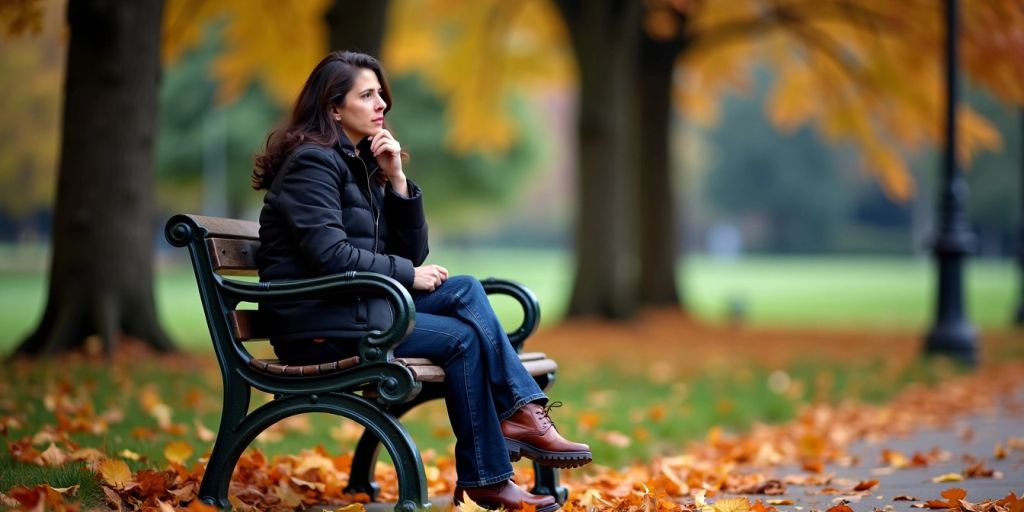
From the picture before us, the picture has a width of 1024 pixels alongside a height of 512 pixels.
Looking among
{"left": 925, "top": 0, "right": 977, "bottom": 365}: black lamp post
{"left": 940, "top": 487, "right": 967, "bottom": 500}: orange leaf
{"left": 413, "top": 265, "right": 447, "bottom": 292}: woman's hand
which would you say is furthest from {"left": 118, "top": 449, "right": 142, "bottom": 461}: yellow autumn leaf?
{"left": 925, "top": 0, "right": 977, "bottom": 365}: black lamp post

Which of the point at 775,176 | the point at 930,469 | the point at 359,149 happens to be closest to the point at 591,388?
the point at 930,469

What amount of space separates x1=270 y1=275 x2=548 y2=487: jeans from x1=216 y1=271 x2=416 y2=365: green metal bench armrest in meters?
0.17

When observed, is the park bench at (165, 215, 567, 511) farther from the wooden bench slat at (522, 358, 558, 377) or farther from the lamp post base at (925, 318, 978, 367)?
the lamp post base at (925, 318, 978, 367)

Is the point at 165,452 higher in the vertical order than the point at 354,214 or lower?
lower

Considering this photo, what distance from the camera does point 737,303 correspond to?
1897 cm

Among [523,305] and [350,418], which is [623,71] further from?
[350,418]

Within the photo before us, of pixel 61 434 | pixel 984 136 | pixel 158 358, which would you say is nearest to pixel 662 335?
pixel 984 136

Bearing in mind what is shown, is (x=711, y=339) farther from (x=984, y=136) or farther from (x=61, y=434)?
(x=61, y=434)

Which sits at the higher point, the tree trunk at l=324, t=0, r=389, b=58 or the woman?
the tree trunk at l=324, t=0, r=389, b=58

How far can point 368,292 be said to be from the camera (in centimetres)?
370

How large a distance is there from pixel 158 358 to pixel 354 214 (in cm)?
534

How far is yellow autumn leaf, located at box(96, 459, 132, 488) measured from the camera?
3924 mm

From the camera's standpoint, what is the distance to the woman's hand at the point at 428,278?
4004 millimetres

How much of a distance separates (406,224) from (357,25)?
7107mm
